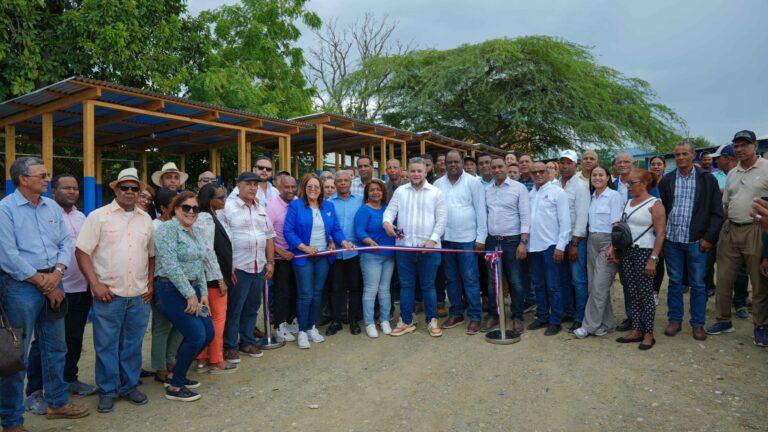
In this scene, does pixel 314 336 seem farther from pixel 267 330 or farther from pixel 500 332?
pixel 500 332

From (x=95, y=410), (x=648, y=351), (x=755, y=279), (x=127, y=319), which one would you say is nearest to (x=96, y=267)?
(x=127, y=319)

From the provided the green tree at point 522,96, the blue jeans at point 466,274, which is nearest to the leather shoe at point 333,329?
the blue jeans at point 466,274

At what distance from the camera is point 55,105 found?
7.90 meters

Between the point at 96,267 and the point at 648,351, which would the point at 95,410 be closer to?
the point at 96,267

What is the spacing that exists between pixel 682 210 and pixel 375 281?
129 inches

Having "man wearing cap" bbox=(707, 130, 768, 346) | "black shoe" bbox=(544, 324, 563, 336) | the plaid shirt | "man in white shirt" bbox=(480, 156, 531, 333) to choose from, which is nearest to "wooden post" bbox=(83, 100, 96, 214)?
"man in white shirt" bbox=(480, 156, 531, 333)

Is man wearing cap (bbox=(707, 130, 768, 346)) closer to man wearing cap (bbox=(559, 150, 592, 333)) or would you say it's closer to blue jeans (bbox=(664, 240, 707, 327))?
blue jeans (bbox=(664, 240, 707, 327))

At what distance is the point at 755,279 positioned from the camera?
15.9 feet

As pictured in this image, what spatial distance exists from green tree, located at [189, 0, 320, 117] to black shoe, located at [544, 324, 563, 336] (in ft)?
42.0

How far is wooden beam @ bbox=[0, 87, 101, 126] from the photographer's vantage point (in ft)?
24.2

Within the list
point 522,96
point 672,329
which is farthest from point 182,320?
point 522,96

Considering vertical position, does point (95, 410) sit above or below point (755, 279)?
below

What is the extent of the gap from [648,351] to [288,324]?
3835mm

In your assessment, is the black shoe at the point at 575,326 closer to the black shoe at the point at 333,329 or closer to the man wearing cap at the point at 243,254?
the black shoe at the point at 333,329
